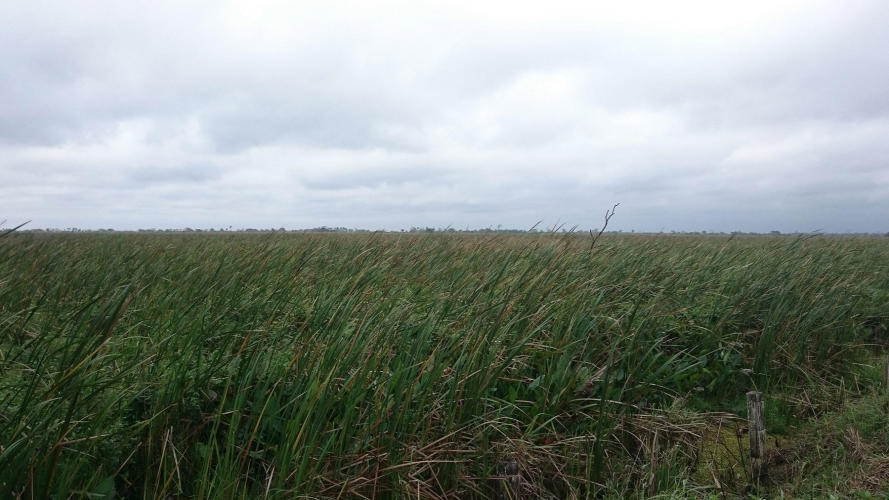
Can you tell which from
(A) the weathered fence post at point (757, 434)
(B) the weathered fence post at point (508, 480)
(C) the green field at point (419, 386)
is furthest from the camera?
(A) the weathered fence post at point (757, 434)

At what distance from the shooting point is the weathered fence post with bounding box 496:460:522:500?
106 inches

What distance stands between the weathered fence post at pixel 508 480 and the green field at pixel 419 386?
0.04 meters

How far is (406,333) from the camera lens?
336 cm

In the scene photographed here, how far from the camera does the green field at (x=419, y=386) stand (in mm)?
2373

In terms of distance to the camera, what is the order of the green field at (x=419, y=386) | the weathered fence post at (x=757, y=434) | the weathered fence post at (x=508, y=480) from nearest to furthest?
the green field at (x=419, y=386) < the weathered fence post at (x=508, y=480) < the weathered fence post at (x=757, y=434)

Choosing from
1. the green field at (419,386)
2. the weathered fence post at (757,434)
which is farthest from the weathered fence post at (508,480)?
the weathered fence post at (757,434)

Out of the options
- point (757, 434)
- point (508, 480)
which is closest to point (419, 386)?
point (508, 480)

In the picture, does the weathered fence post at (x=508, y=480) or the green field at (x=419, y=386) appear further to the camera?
the weathered fence post at (x=508, y=480)

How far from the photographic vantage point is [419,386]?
9.74 feet

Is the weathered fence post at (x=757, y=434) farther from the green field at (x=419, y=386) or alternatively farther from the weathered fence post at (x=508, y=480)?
the weathered fence post at (x=508, y=480)

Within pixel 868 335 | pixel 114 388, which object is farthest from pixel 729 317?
pixel 114 388

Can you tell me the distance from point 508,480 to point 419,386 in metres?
0.70

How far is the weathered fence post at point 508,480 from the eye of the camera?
2695 mm

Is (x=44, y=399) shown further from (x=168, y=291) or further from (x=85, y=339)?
(x=168, y=291)
